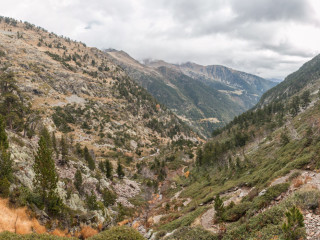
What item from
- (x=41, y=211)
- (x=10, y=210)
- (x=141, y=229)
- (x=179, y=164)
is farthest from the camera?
(x=179, y=164)

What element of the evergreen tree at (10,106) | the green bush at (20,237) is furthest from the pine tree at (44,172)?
the evergreen tree at (10,106)

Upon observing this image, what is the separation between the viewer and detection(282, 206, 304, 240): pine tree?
8996mm

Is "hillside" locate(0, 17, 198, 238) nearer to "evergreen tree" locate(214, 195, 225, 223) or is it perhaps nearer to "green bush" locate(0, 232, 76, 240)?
"green bush" locate(0, 232, 76, 240)

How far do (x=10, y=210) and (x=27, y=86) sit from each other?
546ft

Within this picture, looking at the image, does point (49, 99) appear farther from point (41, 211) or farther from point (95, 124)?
point (41, 211)

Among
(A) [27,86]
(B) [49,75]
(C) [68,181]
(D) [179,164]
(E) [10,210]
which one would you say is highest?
(B) [49,75]

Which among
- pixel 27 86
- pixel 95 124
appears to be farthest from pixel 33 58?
pixel 95 124

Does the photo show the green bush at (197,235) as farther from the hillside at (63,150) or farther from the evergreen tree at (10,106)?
the evergreen tree at (10,106)

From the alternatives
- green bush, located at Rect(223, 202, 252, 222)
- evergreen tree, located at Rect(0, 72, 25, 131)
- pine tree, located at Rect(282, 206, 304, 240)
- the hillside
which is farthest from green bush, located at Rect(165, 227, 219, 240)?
evergreen tree, located at Rect(0, 72, 25, 131)

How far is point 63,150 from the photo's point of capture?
42.2 m

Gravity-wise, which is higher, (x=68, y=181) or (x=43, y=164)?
(x=43, y=164)

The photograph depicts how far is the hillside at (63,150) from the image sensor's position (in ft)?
68.6

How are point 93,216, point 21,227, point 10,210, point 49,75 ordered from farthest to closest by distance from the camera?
point 49,75 < point 93,216 < point 10,210 < point 21,227

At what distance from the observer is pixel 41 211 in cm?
2075
